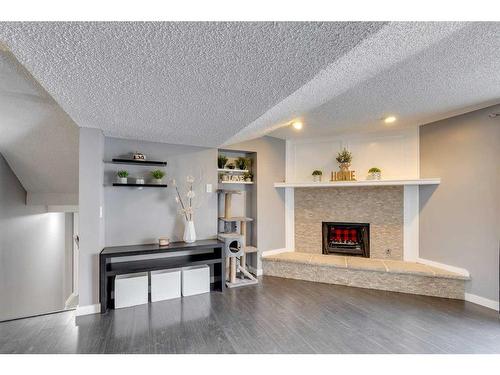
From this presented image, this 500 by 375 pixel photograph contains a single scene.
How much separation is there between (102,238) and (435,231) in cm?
430

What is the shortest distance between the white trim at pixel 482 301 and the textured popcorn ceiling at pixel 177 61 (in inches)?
129

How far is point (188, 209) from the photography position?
3.47 m

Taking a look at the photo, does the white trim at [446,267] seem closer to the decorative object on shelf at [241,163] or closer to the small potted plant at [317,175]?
the small potted plant at [317,175]

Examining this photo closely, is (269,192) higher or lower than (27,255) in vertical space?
higher

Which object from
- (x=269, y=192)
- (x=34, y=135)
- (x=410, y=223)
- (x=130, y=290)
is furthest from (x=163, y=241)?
(x=410, y=223)

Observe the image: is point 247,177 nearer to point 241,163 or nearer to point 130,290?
point 241,163

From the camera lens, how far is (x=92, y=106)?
217cm

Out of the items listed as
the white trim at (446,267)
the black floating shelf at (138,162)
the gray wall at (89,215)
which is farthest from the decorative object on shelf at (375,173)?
the gray wall at (89,215)

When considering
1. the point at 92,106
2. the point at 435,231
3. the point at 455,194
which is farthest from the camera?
the point at 435,231

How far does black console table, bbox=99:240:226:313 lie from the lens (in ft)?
9.07

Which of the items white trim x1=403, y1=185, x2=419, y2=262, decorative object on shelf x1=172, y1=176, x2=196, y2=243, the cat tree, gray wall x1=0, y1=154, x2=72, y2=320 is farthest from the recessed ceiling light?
gray wall x1=0, y1=154, x2=72, y2=320

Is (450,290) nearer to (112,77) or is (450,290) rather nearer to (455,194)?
(455,194)

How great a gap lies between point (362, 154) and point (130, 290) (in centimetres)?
381

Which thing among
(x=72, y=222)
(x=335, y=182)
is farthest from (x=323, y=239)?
(x=72, y=222)
